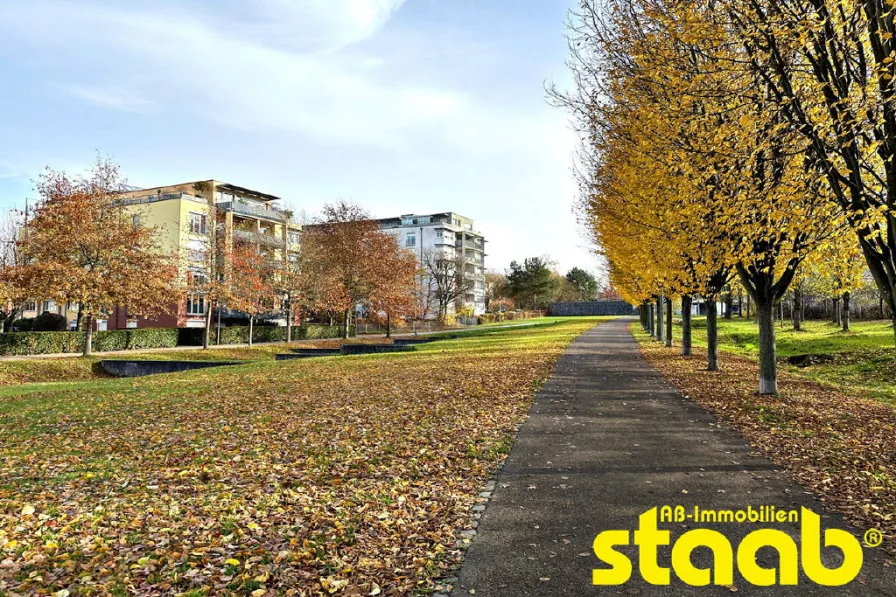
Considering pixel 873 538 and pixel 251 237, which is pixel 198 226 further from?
pixel 873 538

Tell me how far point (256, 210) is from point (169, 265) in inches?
1029

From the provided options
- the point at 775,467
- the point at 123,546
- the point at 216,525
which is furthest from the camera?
the point at 775,467

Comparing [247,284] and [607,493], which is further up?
[247,284]

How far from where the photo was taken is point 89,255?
23359mm

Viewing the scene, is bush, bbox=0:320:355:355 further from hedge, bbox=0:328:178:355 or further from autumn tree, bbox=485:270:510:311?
autumn tree, bbox=485:270:510:311

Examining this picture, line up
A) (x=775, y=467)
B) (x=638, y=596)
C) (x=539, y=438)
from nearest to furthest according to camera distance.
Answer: (x=638, y=596), (x=775, y=467), (x=539, y=438)

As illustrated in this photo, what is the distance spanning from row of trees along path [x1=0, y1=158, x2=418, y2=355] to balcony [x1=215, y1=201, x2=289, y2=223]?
18.6ft

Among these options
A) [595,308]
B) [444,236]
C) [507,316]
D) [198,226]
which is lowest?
[507,316]

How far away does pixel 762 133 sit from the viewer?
8.90 metres

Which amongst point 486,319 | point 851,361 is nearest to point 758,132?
point 851,361

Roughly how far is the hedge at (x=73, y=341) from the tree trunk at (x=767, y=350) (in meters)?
26.0

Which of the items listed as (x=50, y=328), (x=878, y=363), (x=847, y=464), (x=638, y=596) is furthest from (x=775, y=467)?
(x=50, y=328)

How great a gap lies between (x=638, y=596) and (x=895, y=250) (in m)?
5.92

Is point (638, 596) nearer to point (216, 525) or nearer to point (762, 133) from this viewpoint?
point (216, 525)
